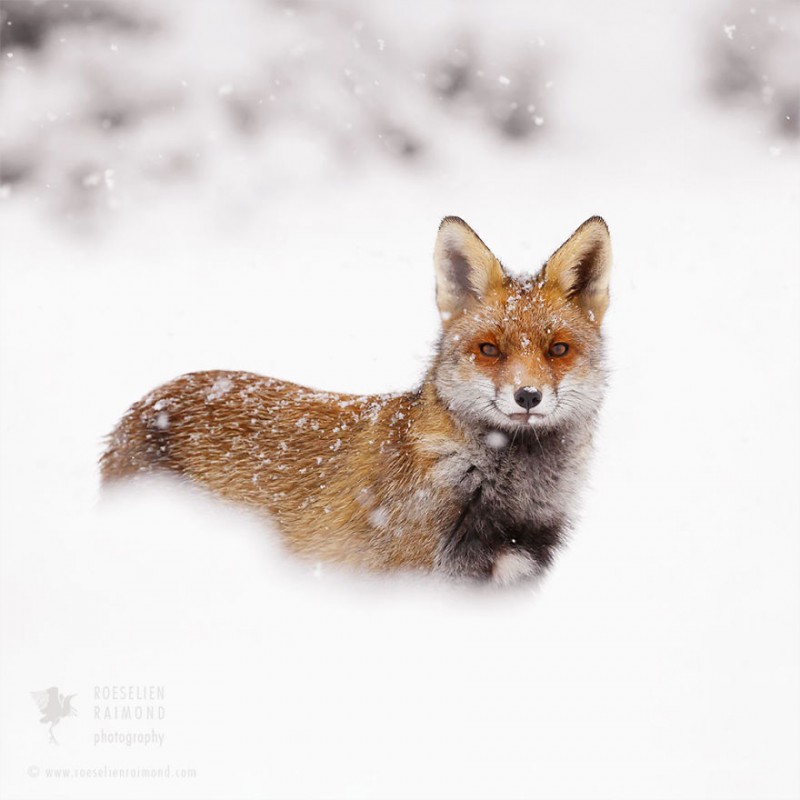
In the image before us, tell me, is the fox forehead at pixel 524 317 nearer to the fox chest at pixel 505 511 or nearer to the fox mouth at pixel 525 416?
the fox mouth at pixel 525 416

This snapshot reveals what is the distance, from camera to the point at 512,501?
158 inches

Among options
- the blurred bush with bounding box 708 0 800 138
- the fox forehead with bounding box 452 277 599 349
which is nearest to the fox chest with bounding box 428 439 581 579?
the fox forehead with bounding box 452 277 599 349

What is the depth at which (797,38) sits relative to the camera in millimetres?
9938

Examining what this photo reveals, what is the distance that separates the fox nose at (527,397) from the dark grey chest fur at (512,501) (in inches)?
13.5

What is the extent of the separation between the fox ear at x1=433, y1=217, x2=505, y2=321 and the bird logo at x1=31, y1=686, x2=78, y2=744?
2.57 meters

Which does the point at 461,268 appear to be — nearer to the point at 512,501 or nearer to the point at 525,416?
the point at 525,416

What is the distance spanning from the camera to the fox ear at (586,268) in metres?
4.05

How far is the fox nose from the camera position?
3654mm

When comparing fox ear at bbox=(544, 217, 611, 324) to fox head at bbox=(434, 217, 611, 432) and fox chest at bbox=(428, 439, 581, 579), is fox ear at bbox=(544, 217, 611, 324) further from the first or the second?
fox chest at bbox=(428, 439, 581, 579)

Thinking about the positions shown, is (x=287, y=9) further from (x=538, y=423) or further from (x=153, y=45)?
(x=538, y=423)

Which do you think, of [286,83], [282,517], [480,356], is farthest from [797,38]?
[282,517]

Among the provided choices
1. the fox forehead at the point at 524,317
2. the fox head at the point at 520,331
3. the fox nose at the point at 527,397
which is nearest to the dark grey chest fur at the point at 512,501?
the fox head at the point at 520,331

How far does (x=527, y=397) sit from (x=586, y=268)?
0.92 meters

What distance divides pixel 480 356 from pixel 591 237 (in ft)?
2.82
